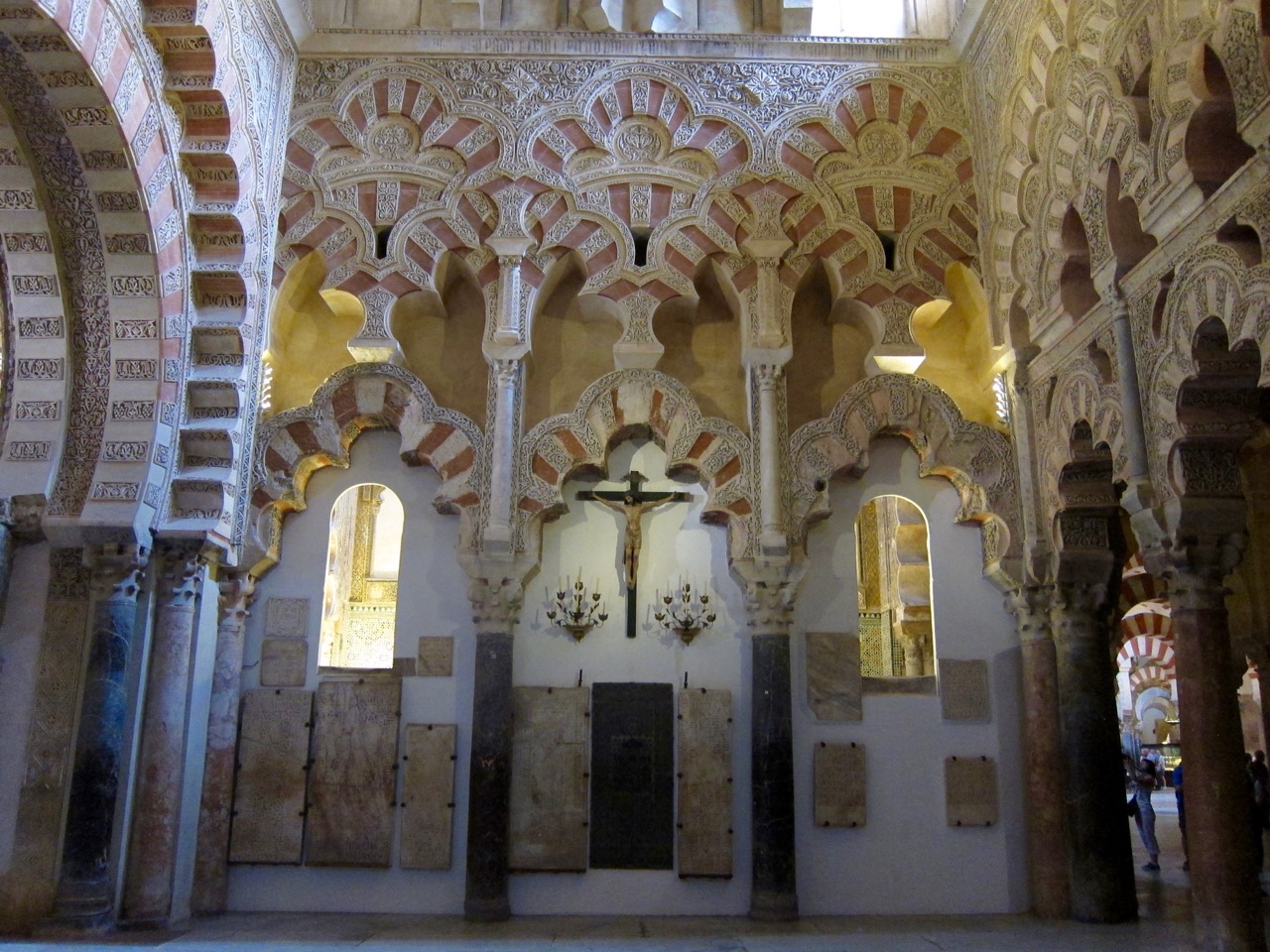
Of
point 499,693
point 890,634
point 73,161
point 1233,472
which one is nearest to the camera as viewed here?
point 1233,472

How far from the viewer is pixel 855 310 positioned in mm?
8859

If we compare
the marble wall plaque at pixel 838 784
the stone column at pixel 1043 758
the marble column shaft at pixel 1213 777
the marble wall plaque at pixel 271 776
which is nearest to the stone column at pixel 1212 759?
the marble column shaft at pixel 1213 777

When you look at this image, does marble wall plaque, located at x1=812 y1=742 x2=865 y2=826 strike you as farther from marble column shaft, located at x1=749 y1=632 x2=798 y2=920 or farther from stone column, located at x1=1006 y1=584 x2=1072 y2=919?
stone column, located at x1=1006 y1=584 x2=1072 y2=919

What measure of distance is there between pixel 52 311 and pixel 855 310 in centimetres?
607

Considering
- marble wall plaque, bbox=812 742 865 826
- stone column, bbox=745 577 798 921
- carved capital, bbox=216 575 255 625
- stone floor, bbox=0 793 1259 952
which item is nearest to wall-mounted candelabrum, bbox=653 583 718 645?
stone column, bbox=745 577 798 921

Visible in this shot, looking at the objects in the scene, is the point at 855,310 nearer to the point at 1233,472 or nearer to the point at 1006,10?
the point at 1006,10

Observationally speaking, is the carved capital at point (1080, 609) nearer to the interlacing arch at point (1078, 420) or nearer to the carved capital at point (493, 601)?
the interlacing arch at point (1078, 420)

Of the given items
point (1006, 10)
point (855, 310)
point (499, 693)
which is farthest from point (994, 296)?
point (499, 693)

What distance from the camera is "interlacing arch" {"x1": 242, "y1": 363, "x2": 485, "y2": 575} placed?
8250 millimetres

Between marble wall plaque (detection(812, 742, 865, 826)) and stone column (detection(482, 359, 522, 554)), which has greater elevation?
stone column (detection(482, 359, 522, 554))

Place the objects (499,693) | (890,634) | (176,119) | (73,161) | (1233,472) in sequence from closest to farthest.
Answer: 1. (1233,472)
2. (73,161)
3. (176,119)
4. (499,693)
5. (890,634)

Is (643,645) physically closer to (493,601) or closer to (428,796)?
(493,601)

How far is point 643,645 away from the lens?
8336 millimetres

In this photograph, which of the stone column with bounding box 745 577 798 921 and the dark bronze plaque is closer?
the stone column with bounding box 745 577 798 921
